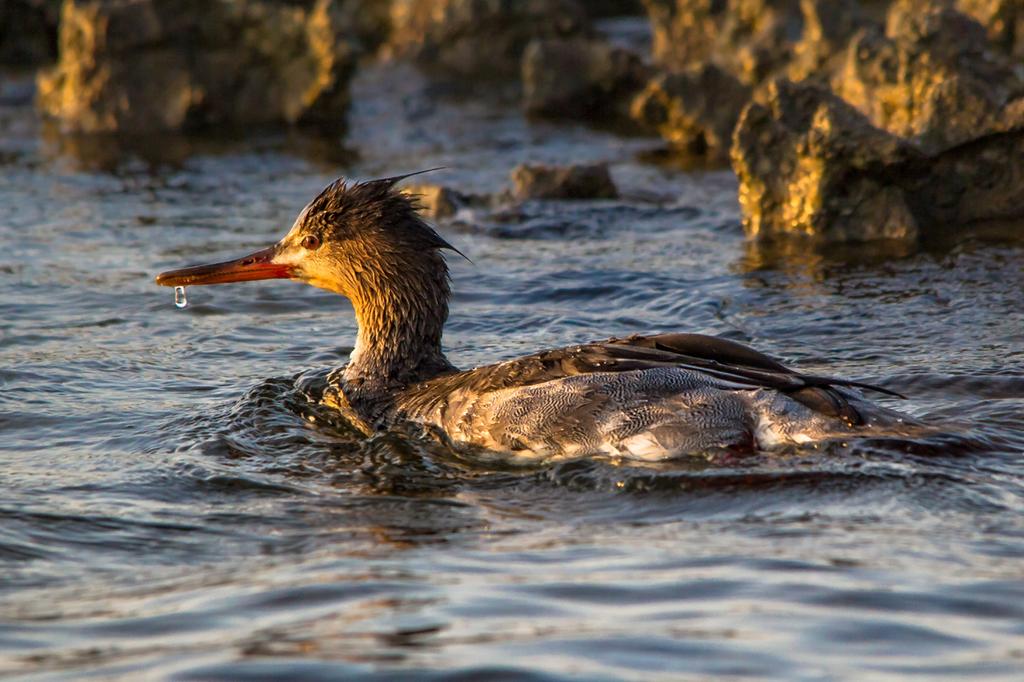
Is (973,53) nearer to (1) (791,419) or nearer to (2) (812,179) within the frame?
(2) (812,179)

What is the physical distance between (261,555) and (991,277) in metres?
5.53

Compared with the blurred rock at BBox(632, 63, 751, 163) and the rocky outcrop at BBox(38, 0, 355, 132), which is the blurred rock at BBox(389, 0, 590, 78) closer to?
the rocky outcrop at BBox(38, 0, 355, 132)

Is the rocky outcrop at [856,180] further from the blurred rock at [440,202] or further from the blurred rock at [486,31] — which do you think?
the blurred rock at [486,31]

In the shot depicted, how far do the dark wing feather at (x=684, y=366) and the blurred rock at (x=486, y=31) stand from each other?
1224 cm

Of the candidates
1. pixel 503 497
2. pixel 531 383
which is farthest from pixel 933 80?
pixel 503 497

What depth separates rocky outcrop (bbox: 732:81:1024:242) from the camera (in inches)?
423

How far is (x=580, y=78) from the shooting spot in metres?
16.5

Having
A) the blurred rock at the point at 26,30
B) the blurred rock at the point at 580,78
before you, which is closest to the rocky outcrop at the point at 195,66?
the blurred rock at the point at 580,78

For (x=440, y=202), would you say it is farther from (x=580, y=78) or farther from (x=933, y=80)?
(x=580, y=78)

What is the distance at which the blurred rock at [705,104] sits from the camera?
46.6 feet

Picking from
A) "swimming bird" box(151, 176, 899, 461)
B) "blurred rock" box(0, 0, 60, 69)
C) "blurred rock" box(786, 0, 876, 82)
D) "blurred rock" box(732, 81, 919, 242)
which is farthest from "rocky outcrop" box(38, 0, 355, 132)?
"swimming bird" box(151, 176, 899, 461)

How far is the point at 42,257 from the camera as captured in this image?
11.0 m

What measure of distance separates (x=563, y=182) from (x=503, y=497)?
6266 mm

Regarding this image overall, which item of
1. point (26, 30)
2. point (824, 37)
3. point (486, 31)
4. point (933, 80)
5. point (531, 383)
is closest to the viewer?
point (531, 383)
